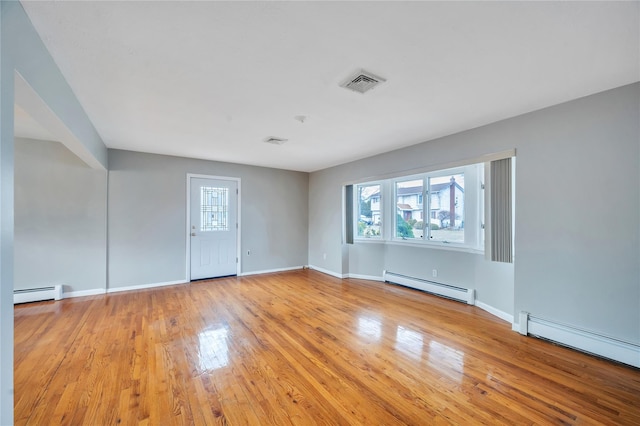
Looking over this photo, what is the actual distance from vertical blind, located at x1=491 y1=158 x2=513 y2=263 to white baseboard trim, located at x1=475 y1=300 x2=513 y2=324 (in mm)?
679

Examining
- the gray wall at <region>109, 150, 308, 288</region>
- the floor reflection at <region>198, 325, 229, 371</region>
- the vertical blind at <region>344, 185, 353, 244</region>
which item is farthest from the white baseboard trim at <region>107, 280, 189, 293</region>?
the vertical blind at <region>344, 185, 353, 244</region>

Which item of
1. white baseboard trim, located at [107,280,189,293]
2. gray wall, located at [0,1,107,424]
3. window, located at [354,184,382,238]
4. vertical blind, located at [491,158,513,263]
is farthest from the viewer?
window, located at [354,184,382,238]

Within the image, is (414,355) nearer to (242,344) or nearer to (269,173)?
(242,344)

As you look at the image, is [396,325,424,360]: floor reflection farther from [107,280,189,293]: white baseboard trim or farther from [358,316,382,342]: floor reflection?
[107,280,189,293]: white baseboard trim

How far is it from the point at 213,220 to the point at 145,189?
4.29 ft

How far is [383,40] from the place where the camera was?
1691 millimetres

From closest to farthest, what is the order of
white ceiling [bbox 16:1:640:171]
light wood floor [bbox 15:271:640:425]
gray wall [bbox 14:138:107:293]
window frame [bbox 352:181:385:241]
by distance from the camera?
white ceiling [bbox 16:1:640:171]
light wood floor [bbox 15:271:640:425]
gray wall [bbox 14:138:107:293]
window frame [bbox 352:181:385:241]

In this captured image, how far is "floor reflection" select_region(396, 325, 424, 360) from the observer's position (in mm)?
2463

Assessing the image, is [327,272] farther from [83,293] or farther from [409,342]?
[83,293]

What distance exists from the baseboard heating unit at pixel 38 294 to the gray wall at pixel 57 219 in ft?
0.26

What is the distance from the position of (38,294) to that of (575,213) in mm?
6937

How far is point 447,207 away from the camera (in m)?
4.21

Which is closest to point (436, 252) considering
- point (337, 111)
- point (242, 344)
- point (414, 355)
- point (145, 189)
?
point (414, 355)

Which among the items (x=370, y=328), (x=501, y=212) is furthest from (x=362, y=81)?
(x=370, y=328)
